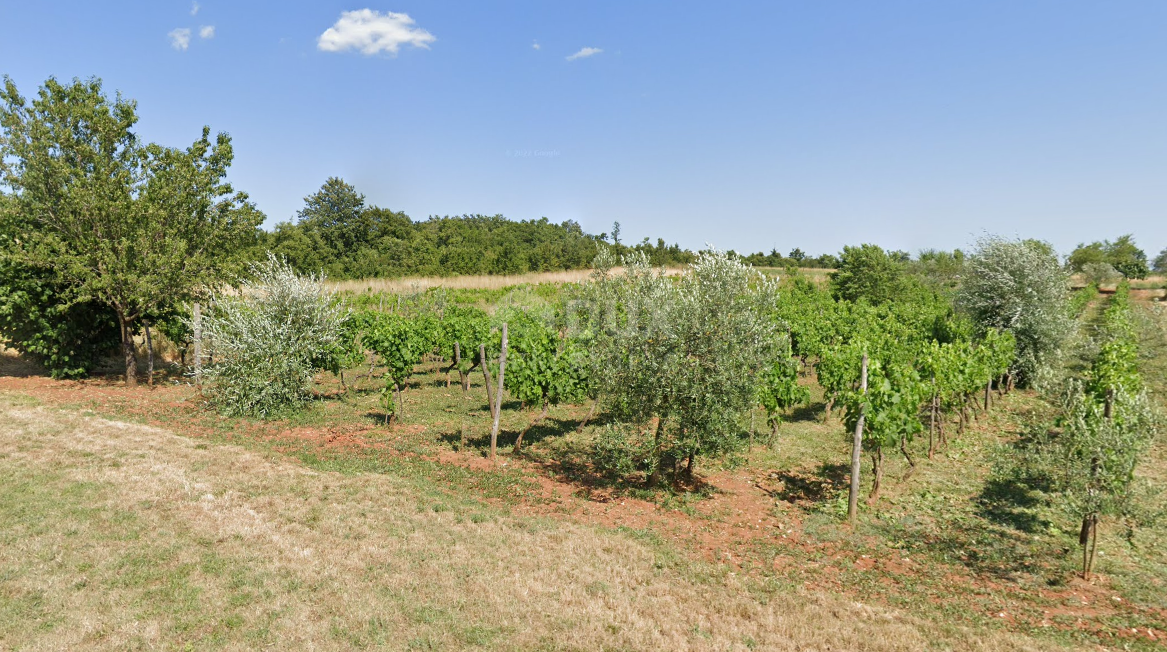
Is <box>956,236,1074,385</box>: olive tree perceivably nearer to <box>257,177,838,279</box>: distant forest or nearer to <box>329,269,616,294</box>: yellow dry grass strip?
<box>257,177,838,279</box>: distant forest

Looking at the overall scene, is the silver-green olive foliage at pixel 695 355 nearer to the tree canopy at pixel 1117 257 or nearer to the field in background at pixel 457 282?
the field in background at pixel 457 282

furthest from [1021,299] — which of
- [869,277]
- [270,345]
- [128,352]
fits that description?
[128,352]

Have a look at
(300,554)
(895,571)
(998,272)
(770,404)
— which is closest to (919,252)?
(998,272)

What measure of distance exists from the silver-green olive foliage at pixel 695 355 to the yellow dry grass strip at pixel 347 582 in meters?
2.55

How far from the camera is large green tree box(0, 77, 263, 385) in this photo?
1847cm

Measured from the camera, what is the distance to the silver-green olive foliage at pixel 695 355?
10.5 metres

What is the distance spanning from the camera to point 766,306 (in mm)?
10828

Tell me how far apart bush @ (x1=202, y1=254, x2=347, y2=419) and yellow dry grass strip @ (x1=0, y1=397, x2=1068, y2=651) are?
5751mm

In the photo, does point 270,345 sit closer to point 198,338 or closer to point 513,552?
point 198,338

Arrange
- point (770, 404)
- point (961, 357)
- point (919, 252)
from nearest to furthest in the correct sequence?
point (770, 404)
point (961, 357)
point (919, 252)

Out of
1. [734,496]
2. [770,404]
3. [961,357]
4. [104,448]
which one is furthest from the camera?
[961,357]

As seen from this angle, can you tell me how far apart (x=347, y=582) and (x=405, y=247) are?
63.2 metres

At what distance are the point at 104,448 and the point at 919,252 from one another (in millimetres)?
88336

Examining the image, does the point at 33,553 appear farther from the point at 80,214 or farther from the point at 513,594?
the point at 80,214
